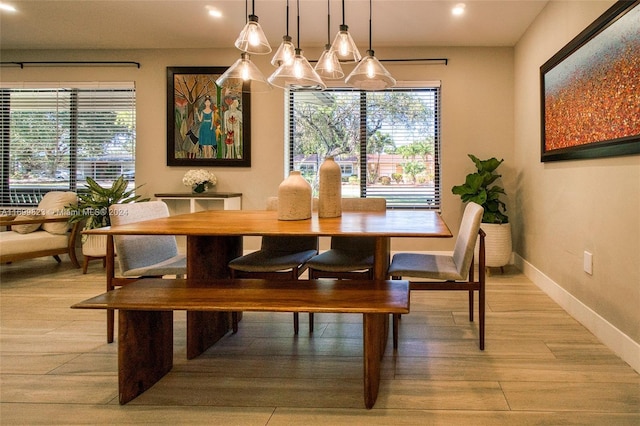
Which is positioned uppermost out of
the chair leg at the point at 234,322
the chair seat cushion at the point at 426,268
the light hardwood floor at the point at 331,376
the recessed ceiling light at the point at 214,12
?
the recessed ceiling light at the point at 214,12

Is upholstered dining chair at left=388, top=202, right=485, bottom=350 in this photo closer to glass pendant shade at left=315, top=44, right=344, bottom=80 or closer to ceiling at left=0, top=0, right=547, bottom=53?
glass pendant shade at left=315, top=44, right=344, bottom=80

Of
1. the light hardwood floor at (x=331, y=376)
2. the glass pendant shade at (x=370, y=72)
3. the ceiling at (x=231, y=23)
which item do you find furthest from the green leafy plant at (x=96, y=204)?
the glass pendant shade at (x=370, y=72)

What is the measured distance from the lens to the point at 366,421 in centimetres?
144

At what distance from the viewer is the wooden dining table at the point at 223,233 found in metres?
1.59

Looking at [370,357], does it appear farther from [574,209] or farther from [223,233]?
[574,209]

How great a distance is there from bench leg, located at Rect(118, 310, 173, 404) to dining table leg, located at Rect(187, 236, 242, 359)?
0.49ft

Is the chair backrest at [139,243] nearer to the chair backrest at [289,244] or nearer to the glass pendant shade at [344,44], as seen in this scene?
the chair backrest at [289,244]

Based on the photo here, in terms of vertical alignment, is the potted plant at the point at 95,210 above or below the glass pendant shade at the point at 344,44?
below

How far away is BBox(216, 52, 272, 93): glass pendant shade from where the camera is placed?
214 cm

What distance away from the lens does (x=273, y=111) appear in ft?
14.4

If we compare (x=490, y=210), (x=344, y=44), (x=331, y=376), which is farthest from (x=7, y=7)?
(x=490, y=210)

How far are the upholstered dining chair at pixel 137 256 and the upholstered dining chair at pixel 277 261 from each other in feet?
1.13

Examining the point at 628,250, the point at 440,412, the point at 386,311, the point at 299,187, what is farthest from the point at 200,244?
the point at 628,250

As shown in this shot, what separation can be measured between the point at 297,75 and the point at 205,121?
8.61 ft
